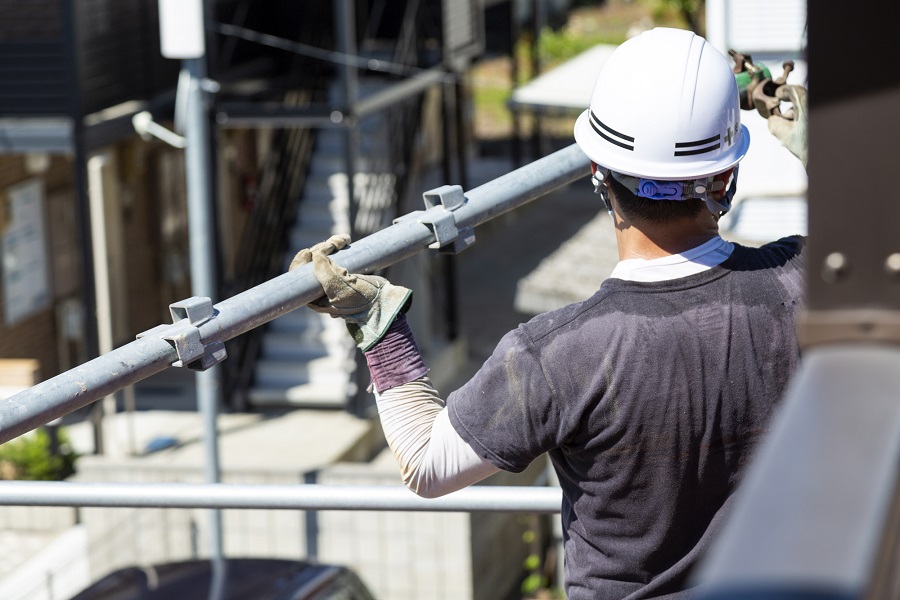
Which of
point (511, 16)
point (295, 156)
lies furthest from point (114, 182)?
point (511, 16)

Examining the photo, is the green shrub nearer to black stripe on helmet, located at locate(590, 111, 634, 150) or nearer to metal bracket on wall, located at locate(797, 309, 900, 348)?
black stripe on helmet, located at locate(590, 111, 634, 150)

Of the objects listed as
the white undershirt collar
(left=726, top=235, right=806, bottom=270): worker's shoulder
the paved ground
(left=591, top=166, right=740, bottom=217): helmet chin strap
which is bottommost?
the paved ground

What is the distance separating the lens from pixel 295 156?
13094mm

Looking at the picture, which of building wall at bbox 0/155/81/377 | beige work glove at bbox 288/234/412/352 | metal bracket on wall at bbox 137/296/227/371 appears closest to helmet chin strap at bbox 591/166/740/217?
beige work glove at bbox 288/234/412/352

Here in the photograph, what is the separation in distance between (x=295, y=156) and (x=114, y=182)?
1.75 m

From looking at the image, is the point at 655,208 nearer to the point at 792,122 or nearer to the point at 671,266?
the point at 671,266

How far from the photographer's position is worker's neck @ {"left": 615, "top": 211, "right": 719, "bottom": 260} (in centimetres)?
212

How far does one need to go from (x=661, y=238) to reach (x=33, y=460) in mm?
8626

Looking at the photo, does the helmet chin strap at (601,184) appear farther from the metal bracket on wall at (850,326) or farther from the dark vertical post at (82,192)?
the dark vertical post at (82,192)

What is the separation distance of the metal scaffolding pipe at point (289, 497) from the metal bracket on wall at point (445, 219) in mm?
555

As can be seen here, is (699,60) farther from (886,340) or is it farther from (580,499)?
(886,340)

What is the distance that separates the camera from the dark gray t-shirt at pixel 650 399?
2023 millimetres

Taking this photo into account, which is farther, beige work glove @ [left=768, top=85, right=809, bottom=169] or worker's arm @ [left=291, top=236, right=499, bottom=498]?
beige work glove @ [left=768, top=85, right=809, bottom=169]

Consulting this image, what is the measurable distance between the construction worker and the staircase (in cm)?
928
